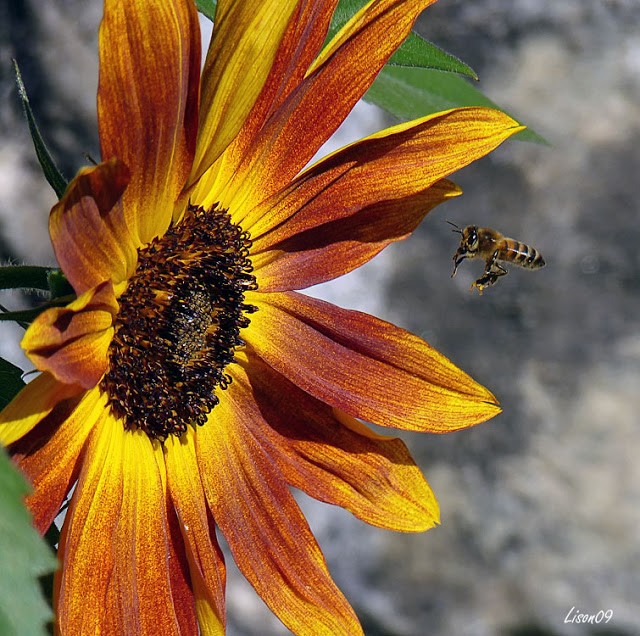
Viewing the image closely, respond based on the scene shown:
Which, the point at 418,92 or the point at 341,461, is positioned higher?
the point at 418,92

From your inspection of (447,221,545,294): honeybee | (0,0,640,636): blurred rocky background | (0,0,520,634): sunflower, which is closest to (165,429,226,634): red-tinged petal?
(0,0,520,634): sunflower

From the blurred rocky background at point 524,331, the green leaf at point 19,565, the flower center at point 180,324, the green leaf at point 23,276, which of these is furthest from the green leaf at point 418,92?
the blurred rocky background at point 524,331

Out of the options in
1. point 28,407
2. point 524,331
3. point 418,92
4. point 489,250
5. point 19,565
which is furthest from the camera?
point 524,331

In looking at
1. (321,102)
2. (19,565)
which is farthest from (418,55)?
(19,565)

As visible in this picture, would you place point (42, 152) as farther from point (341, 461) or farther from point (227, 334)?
point (341, 461)

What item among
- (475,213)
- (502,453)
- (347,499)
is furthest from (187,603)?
(475,213)

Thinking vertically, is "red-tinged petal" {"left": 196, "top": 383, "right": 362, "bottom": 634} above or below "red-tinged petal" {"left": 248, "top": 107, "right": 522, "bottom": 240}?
below

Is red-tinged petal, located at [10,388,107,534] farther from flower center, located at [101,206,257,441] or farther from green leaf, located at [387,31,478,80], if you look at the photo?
green leaf, located at [387,31,478,80]
